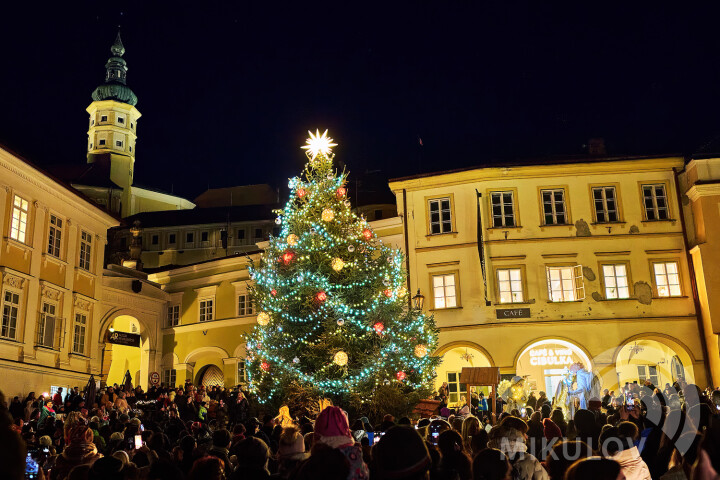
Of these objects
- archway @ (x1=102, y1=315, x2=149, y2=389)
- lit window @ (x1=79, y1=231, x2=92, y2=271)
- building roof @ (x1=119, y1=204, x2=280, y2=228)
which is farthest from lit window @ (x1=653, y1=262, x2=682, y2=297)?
building roof @ (x1=119, y1=204, x2=280, y2=228)

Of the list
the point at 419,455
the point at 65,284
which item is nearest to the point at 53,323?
the point at 65,284

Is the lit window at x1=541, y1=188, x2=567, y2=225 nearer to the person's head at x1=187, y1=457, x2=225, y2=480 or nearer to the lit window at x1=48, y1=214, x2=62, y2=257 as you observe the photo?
the lit window at x1=48, y1=214, x2=62, y2=257

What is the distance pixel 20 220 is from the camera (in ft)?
88.9

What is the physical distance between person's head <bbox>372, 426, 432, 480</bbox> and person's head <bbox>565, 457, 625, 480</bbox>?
2.89 ft

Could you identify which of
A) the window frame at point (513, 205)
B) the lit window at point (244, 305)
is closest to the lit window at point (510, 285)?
the window frame at point (513, 205)

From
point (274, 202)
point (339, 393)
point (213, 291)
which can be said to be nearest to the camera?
point (339, 393)

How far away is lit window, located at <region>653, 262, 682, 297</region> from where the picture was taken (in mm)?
30234

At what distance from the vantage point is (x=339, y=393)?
19.1m

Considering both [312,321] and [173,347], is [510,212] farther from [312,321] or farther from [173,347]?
[173,347]

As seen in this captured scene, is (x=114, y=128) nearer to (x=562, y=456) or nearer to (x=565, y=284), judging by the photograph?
(x=565, y=284)

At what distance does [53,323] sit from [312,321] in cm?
1490

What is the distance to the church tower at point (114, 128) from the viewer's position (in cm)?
7831

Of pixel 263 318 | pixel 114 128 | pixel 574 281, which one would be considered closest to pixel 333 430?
pixel 263 318

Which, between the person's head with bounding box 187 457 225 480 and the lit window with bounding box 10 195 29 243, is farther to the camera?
the lit window with bounding box 10 195 29 243
